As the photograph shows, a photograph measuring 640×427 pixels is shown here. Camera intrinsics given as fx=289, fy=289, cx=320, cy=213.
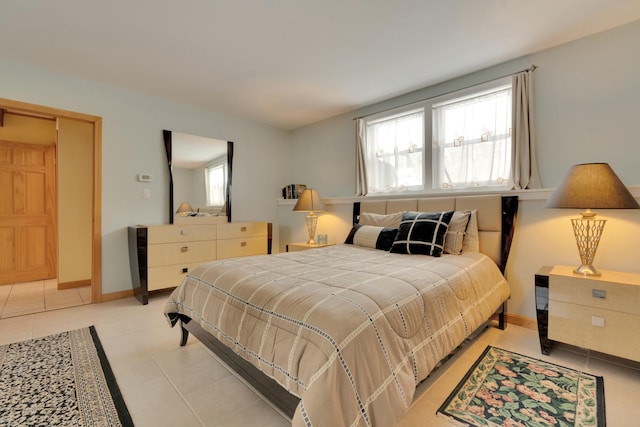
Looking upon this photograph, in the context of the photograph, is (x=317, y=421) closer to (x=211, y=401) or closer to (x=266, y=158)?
(x=211, y=401)

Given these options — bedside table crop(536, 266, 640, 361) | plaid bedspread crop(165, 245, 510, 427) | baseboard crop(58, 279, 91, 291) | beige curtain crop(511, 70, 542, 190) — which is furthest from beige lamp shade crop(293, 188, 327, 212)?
baseboard crop(58, 279, 91, 291)

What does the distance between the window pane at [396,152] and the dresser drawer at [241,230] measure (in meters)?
1.62

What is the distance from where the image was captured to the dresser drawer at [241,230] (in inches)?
147

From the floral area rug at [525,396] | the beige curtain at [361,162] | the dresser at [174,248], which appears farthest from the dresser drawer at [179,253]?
the floral area rug at [525,396]

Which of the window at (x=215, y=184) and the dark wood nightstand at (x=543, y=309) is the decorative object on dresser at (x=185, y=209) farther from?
the dark wood nightstand at (x=543, y=309)

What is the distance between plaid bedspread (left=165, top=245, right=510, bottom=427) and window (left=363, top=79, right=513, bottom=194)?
122 cm

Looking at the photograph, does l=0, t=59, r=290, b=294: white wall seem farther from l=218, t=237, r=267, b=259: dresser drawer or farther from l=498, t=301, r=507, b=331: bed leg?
l=498, t=301, r=507, b=331: bed leg

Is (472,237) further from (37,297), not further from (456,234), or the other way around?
(37,297)

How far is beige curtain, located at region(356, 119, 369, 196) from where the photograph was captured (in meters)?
3.76

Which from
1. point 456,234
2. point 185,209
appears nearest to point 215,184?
point 185,209

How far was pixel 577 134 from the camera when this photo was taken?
2354 millimetres

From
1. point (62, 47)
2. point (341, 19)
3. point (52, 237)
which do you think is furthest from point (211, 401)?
point (52, 237)

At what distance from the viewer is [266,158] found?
15.4ft

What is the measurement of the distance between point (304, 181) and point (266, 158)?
2.35 feet
